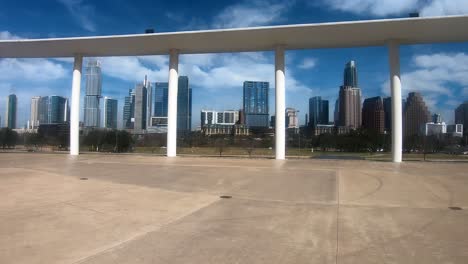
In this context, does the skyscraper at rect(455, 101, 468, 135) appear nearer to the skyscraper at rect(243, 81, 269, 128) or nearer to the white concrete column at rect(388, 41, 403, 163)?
the white concrete column at rect(388, 41, 403, 163)

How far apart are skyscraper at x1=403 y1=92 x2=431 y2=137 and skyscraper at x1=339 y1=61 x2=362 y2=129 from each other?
19.7ft

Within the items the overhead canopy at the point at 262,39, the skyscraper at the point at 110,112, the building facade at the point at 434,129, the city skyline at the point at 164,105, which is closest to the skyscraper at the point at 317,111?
the city skyline at the point at 164,105

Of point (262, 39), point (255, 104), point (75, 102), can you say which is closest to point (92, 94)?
point (75, 102)

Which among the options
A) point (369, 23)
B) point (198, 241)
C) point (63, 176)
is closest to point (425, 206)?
point (198, 241)

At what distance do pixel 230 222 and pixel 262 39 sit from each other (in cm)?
1509

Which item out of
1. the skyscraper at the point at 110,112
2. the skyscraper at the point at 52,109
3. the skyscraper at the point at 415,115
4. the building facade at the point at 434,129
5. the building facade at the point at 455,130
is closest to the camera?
the building facade at the point at 455,130

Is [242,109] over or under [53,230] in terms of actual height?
over

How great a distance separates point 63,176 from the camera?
38.1ft

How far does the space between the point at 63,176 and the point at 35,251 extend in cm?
783

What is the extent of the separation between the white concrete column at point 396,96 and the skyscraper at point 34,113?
1229 inches

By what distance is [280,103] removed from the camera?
2034 centimetres

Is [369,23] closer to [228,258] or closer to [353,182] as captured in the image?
[353,182]

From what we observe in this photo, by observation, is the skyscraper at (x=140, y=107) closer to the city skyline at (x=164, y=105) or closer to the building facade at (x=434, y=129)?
the city skyline at (x=164, y=105)

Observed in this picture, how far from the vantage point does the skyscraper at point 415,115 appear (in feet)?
84.3
